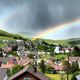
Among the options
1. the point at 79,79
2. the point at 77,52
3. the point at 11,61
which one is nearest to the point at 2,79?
the point at 79,79

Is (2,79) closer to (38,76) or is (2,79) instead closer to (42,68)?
(38,76)

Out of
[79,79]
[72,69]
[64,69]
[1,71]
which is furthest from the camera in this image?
[64,69]

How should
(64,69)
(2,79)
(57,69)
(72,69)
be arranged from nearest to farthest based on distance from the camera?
(2,79) → (72,69) → (64,69) → (57,69)

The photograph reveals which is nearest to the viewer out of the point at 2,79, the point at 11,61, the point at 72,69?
the point at 2,79

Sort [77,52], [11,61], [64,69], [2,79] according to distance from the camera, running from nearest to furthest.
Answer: [2,79], [64,69], [11,61], [77,52]

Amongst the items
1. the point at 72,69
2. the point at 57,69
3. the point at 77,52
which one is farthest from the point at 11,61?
the point at 77,52

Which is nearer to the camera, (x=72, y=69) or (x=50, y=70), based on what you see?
(x=72, y=69)

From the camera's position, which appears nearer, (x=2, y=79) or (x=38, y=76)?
(x=38, y=76)

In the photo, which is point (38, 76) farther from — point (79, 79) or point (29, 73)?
point (79, 79)
